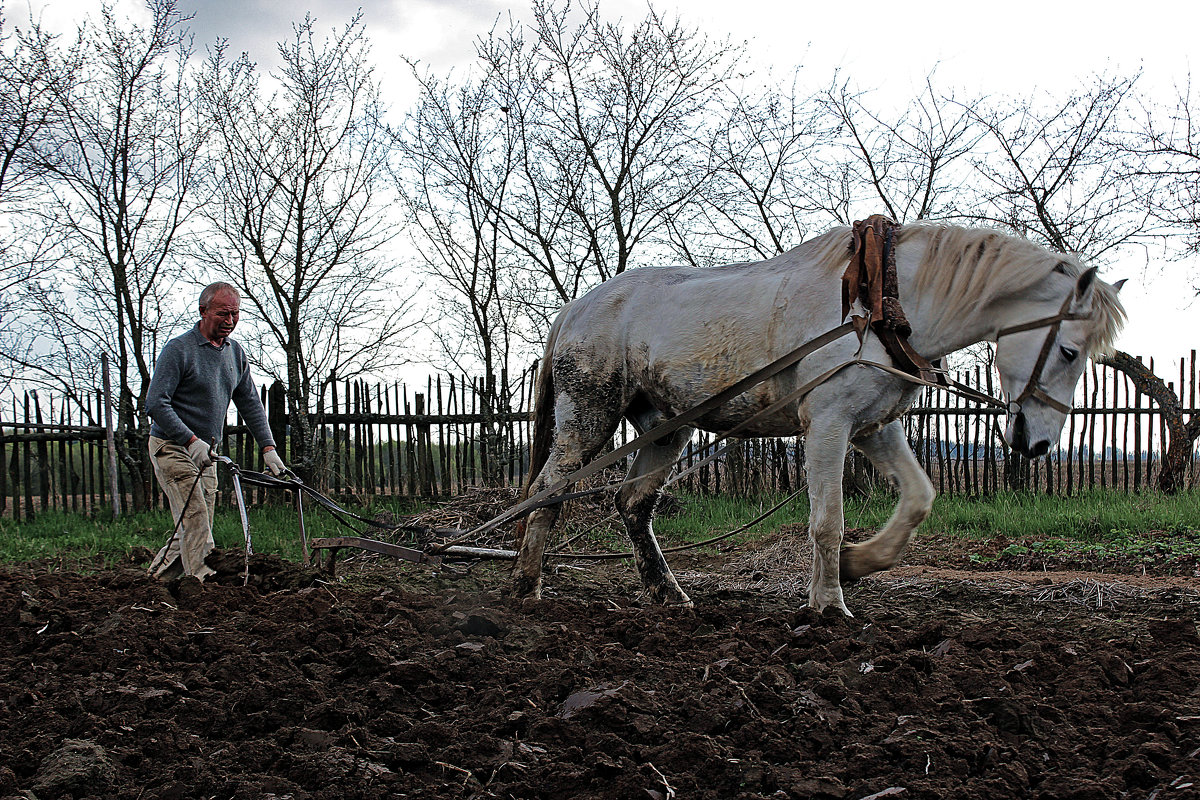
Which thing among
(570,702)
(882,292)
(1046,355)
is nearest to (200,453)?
(570,702)

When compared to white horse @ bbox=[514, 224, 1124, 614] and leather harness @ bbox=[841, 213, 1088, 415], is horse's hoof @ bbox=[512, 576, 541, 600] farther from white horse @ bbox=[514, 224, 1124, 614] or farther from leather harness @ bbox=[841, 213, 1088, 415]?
leather harness @ bbox=[841, 213, 1088, 415]

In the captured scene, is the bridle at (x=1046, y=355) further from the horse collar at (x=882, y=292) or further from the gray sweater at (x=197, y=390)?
the gray sweater at (x=197, y=390)

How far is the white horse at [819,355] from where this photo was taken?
13.1 feet

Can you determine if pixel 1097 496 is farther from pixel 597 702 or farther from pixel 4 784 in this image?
pixel 4 784

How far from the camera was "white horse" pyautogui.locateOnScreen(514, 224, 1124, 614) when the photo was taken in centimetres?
398

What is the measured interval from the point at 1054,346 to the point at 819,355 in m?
1.00

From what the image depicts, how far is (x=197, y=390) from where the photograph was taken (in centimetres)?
517

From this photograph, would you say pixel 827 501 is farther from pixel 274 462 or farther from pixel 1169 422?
pixel 1169 422

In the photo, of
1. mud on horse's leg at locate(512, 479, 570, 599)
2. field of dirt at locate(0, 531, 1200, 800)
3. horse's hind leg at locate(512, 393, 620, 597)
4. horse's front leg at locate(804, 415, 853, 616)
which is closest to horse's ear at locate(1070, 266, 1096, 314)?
horse's front leg at locate(804, 415, 853, 616)

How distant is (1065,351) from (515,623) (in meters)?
2.69

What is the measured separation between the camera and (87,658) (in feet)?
10.8

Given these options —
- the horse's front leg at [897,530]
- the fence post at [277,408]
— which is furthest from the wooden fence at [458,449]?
the horse's front leg at [897,530]

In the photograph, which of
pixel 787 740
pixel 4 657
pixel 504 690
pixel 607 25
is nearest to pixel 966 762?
pixel 787 740

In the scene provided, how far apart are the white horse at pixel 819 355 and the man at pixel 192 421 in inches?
72.1
